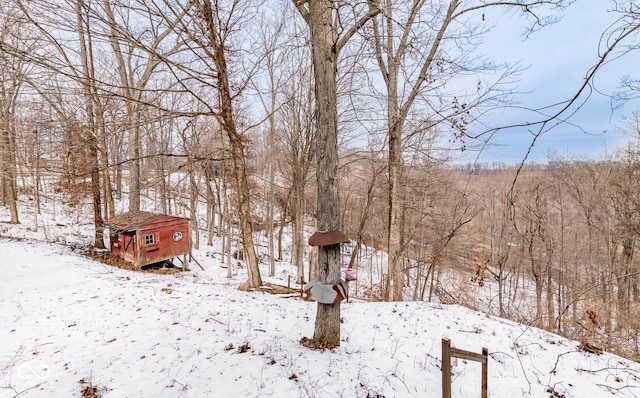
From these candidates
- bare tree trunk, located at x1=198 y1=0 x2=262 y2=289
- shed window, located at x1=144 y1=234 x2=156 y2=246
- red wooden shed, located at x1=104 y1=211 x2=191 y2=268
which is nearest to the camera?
bare tree trunk, located at x1=198 y1=0 x2=262 y2=289

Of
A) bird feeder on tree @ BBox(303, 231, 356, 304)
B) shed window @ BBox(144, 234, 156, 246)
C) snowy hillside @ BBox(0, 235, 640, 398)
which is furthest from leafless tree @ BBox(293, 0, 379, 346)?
shed window @ BBox(144, 234, 156, 246)

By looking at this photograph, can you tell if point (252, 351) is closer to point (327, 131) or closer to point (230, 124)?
point (327, 131)

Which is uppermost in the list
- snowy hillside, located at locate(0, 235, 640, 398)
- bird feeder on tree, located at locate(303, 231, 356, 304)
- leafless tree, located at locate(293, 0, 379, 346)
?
leafless tree, located at locate(293, 0, 379, 346)

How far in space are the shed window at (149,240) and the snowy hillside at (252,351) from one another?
4354 mm

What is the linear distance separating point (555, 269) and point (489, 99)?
16.6 meters

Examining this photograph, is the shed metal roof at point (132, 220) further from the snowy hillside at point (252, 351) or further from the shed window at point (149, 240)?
the snowy hillside at point (252, 351)

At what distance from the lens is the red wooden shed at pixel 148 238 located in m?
10.5

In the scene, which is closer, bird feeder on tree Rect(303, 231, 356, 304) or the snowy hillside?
the snowy hillside

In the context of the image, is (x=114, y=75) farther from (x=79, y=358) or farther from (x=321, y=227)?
(x=321, y=227)

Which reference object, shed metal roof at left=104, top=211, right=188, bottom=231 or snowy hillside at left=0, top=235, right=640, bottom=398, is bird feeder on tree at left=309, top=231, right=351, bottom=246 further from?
shed metal roof at left=104, top=211, right=188, bottom=231

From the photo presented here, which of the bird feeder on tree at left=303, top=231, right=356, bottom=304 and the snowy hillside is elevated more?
the bird feeder on tree at left=303, top=231, right=356, bottom=304

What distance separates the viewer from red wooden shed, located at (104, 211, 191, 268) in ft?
34.4

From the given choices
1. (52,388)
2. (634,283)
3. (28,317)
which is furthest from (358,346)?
(634,283)

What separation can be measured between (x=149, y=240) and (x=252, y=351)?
9.66 meters
